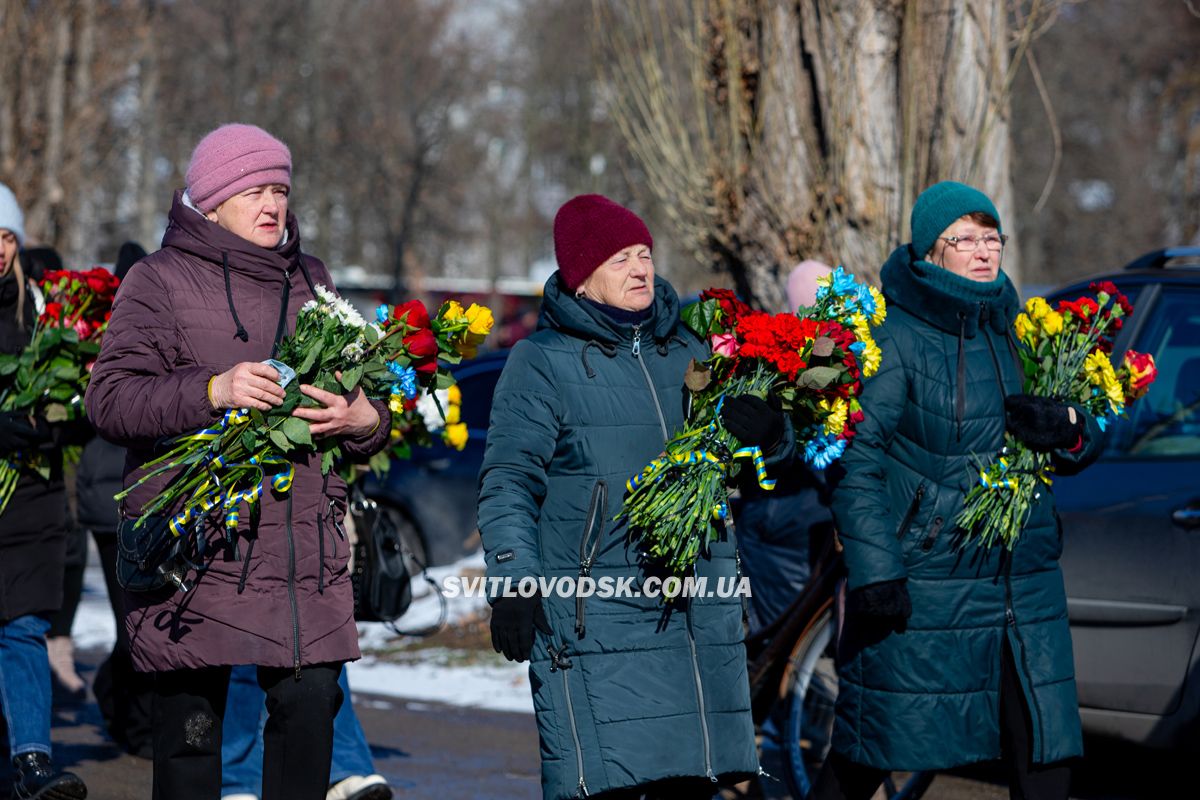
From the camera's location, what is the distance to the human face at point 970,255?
4262 mm

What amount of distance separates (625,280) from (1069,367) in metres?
1.39

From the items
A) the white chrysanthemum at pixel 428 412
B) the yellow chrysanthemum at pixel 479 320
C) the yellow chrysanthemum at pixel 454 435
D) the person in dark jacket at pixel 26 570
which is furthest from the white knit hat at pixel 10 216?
the yellow chrysanthemum at pixel 479 320

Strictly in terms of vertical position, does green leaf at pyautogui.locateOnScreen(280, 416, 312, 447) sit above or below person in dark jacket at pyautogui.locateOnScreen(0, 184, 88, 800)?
above

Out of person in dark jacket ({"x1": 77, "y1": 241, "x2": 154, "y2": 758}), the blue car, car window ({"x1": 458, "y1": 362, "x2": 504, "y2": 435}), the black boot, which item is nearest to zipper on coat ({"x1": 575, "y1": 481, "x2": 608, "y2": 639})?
the black boot

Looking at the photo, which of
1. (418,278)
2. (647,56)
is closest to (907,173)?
(647,56)

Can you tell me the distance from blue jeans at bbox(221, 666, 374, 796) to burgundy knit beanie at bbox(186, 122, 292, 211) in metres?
1.80

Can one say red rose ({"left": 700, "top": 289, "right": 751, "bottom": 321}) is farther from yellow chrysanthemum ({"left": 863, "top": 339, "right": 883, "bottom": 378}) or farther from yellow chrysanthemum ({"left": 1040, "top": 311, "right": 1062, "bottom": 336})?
yellow chrysanthemum ({"left": 1040, "top": 311, "right": 1062, "bottom": 336})

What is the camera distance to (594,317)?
3.87 m

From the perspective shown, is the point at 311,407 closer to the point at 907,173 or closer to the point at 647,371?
the point at 647,371

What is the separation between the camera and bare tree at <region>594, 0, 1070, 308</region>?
6.91m

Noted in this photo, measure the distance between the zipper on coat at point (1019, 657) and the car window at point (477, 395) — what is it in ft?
19.8

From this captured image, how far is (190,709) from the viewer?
12.6 feet

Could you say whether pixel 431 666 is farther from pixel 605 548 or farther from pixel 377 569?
pixel 605 548

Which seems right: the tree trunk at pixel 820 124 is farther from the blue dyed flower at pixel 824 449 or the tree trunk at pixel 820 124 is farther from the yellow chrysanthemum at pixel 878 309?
the blue dyed flower at pixel 824 449
